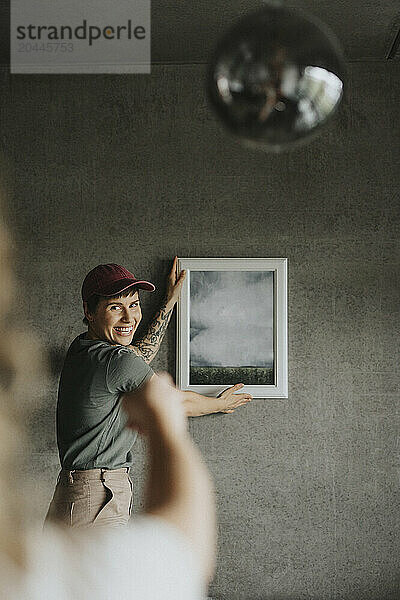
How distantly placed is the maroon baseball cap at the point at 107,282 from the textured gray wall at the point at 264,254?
49 centimetres

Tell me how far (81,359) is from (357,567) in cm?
174

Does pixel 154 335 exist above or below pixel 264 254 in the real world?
below

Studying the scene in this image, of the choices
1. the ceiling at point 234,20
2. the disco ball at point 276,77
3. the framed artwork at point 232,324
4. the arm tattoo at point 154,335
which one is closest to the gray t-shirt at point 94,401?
the arm tattoo at point 154,335

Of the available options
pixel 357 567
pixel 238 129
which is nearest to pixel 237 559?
pixel 357 567

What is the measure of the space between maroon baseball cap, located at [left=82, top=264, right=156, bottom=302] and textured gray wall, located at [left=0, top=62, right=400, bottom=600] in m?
0.49

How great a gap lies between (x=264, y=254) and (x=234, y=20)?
41.7 inches

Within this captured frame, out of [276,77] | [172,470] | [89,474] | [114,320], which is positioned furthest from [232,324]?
[172,470]

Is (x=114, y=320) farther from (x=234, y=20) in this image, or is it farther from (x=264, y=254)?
(x=234, y=20)

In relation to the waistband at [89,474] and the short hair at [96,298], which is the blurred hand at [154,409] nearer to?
the waistband at [89,474]

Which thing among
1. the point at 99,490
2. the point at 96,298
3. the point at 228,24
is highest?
the point at 228,24

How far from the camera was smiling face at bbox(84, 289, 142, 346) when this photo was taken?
3.08 meters

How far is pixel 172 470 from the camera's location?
1.28 feet

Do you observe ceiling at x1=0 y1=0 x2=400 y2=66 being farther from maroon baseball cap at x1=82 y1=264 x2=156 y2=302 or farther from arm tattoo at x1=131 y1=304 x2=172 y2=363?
arm tattoo at x1=131 y1=304 x2=172 y2=363

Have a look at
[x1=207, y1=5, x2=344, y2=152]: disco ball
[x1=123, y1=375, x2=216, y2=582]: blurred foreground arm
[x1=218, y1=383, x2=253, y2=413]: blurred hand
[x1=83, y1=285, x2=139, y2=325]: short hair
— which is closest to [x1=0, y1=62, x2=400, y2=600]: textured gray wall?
[x1=218, y1=383, x2=253, y2=413]: blurred hand
